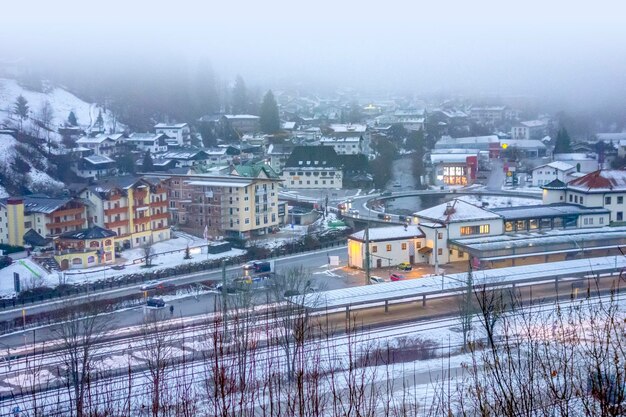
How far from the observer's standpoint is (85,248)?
7.35 meters

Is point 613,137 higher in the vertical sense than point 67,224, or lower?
higher

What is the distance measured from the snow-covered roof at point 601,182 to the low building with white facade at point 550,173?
344 cm

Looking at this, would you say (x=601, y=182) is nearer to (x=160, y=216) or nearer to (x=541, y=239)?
(x=541, y=239)

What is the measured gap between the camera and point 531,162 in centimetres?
1497

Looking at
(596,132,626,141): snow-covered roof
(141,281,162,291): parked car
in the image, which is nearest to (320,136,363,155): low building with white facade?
(596,132,626,141): snow-covered roof

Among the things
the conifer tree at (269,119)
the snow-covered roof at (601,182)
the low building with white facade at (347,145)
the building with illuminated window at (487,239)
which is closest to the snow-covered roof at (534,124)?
the conifer tree at (269,119)

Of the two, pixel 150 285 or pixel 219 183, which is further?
pixel 219 183

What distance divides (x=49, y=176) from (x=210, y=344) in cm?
777

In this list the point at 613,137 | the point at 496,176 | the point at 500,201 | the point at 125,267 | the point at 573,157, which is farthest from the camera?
the point at 613,137

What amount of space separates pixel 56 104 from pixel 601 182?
39.5ft

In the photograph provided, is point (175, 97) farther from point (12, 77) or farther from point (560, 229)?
point (560, 229)

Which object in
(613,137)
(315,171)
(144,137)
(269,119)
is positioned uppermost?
(269,119)

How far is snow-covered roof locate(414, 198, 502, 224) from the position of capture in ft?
24.4

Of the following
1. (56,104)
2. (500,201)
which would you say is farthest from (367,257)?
(56,104)
